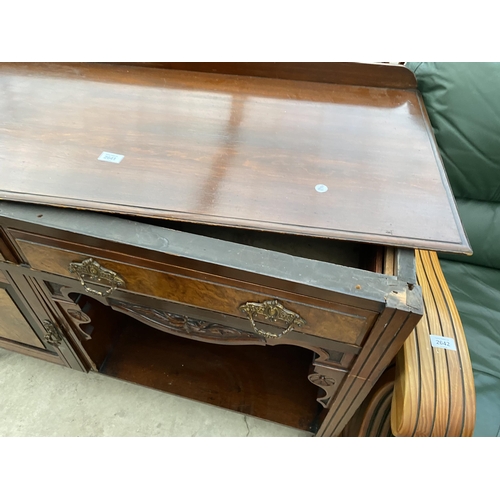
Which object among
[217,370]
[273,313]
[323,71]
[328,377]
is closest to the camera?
[273,313]

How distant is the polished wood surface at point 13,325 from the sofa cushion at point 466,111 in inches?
41.8

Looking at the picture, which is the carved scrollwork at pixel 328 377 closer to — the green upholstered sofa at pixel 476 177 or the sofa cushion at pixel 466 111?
the green upholstered sofa at pixel 476 177

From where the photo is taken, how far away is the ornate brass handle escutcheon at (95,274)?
0.63m

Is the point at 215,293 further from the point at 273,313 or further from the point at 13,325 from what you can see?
the point at 13,325

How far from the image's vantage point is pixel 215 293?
0.59 meters

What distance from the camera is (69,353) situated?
98 cm

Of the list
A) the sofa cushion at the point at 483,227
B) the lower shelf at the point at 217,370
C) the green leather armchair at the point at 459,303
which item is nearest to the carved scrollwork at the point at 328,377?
the green leather armchair at the point at 459,303

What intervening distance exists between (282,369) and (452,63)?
859 mm

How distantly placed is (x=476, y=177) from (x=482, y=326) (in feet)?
1.17

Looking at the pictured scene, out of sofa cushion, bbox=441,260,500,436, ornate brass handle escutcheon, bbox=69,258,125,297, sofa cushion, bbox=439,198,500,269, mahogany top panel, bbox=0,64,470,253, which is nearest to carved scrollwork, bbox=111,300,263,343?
ornate brass handle escutcheon, bbox=69,258,125,297

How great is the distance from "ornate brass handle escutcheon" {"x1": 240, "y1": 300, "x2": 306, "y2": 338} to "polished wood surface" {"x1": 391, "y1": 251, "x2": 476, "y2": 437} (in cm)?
22

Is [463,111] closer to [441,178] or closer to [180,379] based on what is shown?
[441,178]

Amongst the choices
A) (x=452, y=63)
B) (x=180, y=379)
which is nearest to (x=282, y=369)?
(x=180, y=379)

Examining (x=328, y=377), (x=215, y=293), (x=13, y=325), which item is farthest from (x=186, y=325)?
(x=13, y=325)
